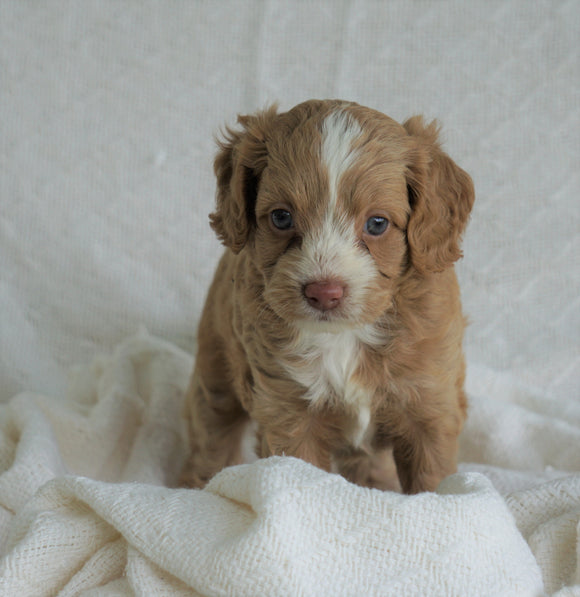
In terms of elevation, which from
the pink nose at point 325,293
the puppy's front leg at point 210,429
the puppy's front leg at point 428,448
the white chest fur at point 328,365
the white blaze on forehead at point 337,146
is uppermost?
the white blaze on forehead at point 337,146

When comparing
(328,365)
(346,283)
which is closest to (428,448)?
(328,365)

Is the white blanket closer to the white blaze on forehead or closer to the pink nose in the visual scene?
the pink nose

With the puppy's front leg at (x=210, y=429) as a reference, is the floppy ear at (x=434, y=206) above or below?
above

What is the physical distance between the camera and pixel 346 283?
2.51 m

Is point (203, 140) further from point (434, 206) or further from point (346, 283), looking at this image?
point (346, 283)

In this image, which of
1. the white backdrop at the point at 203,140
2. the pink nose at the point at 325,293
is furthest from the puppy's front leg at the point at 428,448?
the white backdrop at the point at 203,140

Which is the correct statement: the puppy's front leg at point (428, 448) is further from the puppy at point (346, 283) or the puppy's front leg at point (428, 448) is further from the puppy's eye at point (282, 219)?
the puppy's eye at point (282, 219)

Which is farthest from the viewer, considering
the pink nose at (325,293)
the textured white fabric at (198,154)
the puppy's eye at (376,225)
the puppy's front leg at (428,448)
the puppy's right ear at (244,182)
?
the textured white fabric at (198,154)

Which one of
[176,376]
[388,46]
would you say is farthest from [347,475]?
[388,46]

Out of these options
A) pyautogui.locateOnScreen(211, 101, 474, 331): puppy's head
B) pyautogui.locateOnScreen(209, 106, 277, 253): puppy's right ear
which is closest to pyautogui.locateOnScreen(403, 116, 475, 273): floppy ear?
pyautogui.locateOnScreen(211, 101, 474, 331): puppy's head

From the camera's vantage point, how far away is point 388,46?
4.35 meters

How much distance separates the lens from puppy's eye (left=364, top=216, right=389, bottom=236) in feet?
8.59

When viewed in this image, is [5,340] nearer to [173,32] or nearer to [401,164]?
[173,32]

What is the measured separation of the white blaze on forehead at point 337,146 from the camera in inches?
100
